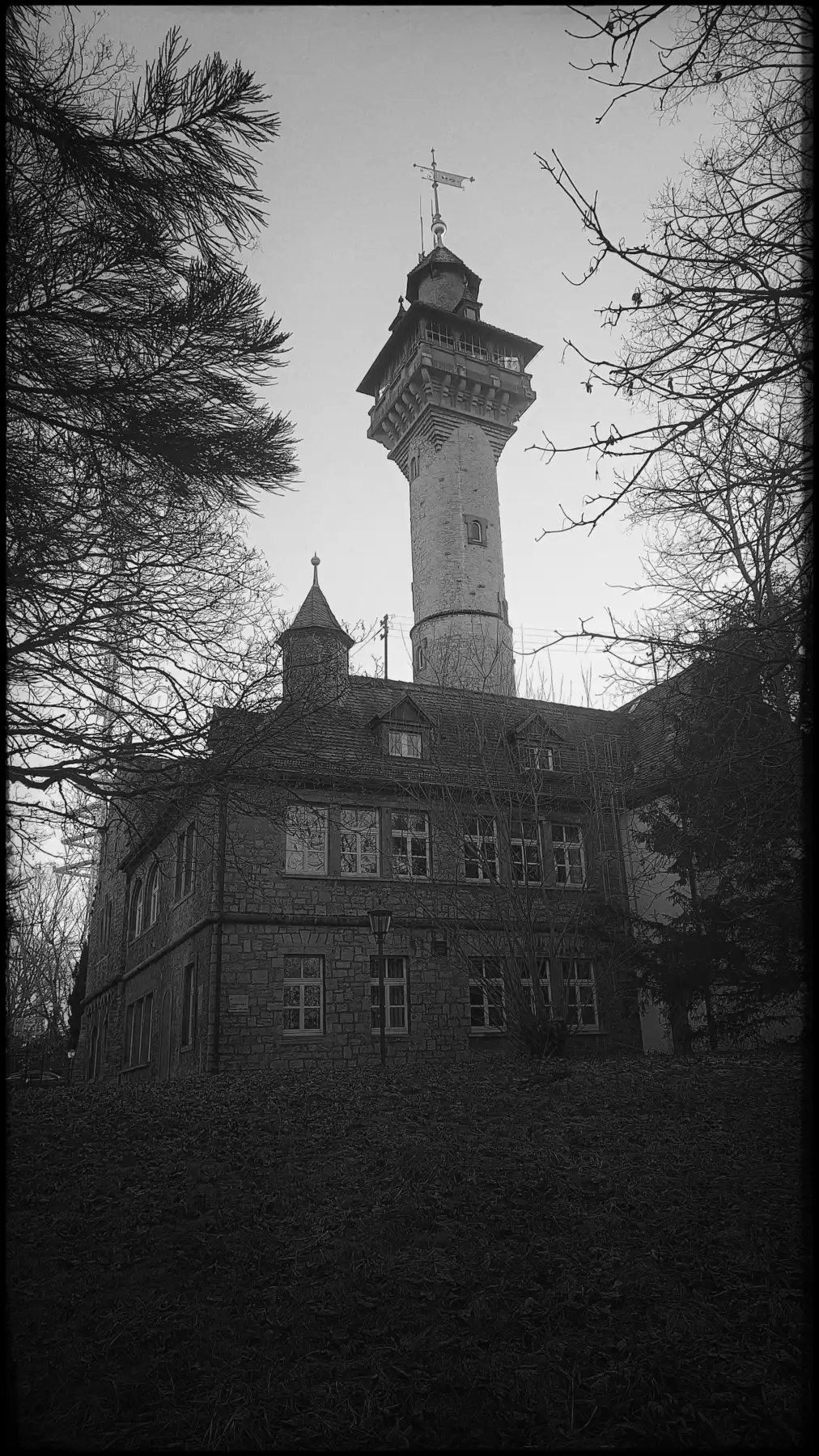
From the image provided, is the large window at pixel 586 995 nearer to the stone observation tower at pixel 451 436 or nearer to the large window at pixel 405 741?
the large window at pixel 405 741

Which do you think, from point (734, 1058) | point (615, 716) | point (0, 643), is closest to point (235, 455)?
point (0, 643)

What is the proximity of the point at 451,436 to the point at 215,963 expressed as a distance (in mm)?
25982

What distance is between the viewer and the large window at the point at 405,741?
2280cm

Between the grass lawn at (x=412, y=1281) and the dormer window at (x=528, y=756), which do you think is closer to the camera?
the grass lawn at (x=412, y=1281)

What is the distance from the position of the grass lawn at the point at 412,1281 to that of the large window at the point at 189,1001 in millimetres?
9221

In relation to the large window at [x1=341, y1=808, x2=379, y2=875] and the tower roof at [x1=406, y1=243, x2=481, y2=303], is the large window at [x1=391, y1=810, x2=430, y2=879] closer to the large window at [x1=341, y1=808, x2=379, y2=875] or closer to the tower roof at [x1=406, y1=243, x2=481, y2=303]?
the large window at [x1=341, y1=808, x2=379, y2=875]

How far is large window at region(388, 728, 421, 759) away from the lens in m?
22.8

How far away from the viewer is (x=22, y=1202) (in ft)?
25.5

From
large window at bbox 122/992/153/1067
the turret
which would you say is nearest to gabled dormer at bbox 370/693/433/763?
large window at bbox 122/992/153/1067

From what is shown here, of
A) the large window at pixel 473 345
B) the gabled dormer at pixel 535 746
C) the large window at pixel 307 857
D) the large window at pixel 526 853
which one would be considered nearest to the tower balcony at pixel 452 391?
the large window at pixel 473 345

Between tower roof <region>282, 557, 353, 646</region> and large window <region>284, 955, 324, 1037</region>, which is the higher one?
tower roof <region>282, 557, 353, 646</region>

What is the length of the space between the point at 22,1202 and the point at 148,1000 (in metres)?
18.4

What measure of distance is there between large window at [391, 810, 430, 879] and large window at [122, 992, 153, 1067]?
8334 mm

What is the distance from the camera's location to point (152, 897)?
1067 inches
